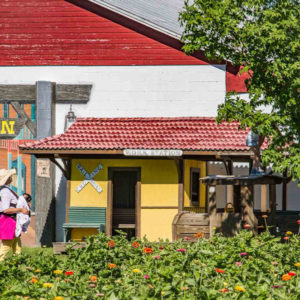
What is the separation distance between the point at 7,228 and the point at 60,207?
856 centimetres

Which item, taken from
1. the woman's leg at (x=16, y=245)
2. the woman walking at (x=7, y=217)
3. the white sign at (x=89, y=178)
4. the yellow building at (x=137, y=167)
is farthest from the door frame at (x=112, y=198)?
the woman walking at (x=7, y=217)

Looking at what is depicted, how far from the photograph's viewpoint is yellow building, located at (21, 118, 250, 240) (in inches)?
776

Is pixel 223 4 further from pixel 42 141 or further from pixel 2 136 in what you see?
pixel 2 136

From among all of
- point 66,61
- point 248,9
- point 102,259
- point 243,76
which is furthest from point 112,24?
point 102,259

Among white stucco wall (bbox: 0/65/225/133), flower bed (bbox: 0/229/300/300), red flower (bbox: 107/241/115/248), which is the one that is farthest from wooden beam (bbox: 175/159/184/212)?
red flower (bbox: 107/241/115/248)

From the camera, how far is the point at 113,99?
22.4m

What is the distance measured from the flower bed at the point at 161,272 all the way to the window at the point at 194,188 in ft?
31.6

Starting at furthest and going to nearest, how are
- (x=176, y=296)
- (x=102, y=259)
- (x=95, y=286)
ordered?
(x=102, y=259) → (x=95, y=286) → (x=176, y=296)

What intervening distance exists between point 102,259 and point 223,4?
274 inches

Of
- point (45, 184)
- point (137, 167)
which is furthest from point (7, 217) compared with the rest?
point (45, 184)

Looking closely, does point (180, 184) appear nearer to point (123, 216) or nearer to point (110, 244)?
point (123, 216)

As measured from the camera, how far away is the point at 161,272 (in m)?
7.43

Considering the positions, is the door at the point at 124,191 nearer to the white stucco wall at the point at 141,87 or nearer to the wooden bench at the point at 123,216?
the wooden bench at the point at 123,216

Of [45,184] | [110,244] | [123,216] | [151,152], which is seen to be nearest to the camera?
[110,244]
